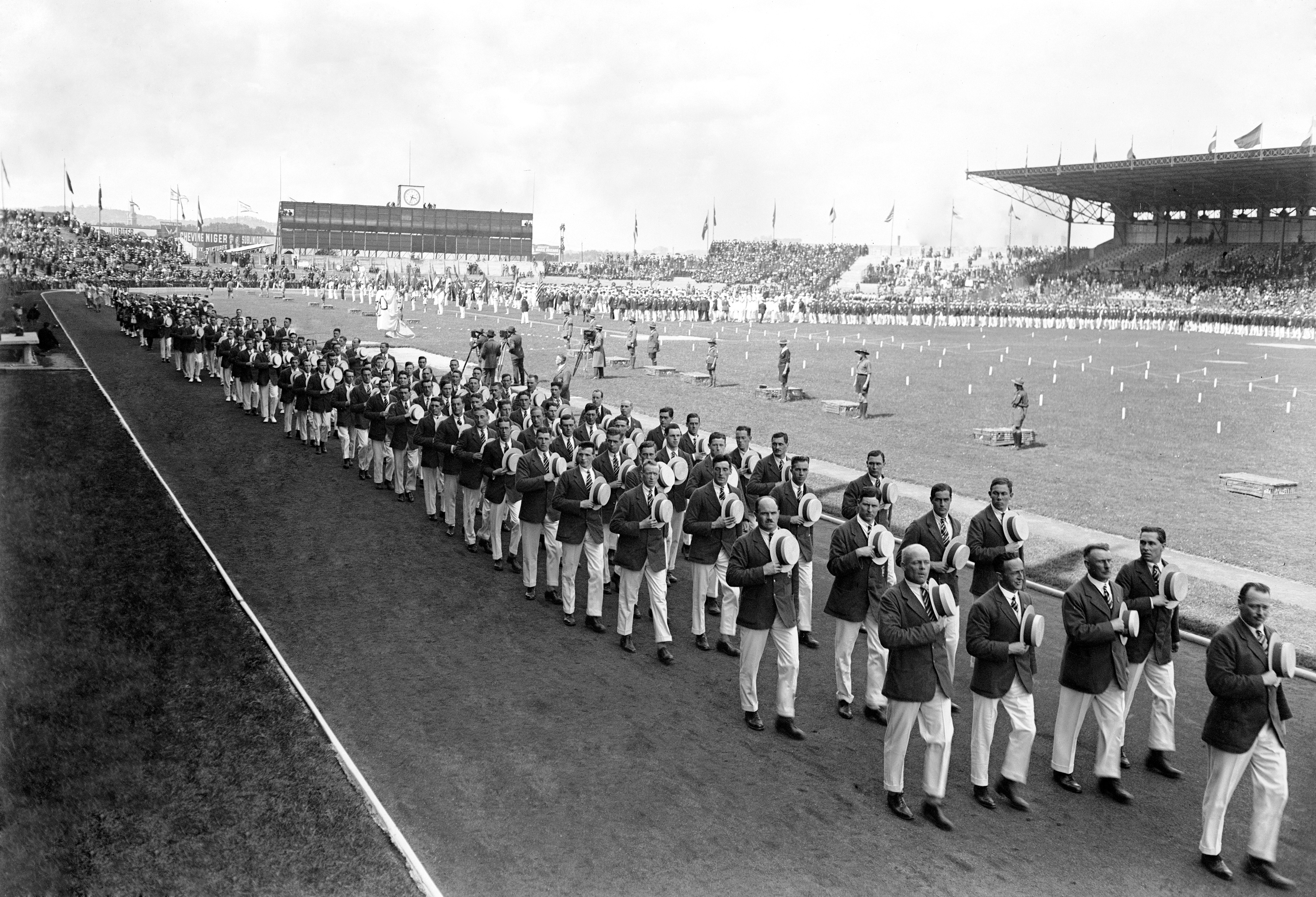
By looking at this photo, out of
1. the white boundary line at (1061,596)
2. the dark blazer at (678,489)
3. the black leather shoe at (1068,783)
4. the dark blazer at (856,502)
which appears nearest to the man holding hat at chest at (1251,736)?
the black leather shoe at (1068,783)

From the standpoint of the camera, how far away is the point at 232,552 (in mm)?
14266

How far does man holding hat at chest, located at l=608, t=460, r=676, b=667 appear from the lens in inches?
447

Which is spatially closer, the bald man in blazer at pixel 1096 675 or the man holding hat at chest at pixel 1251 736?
the man holding hat at chest at pixel 1251 736

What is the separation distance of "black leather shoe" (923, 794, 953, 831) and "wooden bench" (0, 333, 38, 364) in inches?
1428

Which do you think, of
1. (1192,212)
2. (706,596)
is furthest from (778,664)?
(1192,212)

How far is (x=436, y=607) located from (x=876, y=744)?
5.48 metres

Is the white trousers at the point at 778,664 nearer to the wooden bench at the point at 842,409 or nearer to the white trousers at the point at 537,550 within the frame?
the white trousers at the point at 537,550

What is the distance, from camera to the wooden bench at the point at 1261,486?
61.2ft

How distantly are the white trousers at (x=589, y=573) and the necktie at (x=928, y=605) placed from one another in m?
4.66

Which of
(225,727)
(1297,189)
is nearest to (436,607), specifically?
(225,727)

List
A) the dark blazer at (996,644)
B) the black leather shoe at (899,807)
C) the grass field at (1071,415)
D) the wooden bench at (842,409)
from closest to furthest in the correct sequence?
the black leather shoe at (899,807) < the dark blazer at (996,644) < the grass field at (1071,415) < the wooden bench at (842,409)

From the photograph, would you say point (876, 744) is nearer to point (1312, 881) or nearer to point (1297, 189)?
point (1312, 881)

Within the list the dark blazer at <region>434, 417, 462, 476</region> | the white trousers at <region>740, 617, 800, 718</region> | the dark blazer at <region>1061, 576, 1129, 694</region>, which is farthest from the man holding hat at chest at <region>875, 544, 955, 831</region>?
the dark blazer at <region>434, 417, 462, 476</region>

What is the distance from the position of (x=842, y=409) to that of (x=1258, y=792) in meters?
21.6
